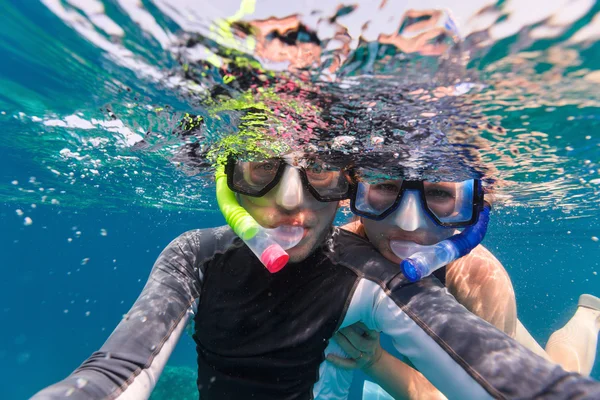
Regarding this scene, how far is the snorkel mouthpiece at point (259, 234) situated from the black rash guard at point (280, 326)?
18.1 inches

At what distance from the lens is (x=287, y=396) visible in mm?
3264

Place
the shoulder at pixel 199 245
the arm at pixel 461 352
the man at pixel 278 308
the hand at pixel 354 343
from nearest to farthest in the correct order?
1. the arm at pixel 461 352
2. the man at pixel 278 308
3. the shoulder at pixel 199 245
4. the hand at pixel 354 343

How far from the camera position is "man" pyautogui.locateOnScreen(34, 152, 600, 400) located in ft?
8.02

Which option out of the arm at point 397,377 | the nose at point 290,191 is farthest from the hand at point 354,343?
the nose at point 290,191

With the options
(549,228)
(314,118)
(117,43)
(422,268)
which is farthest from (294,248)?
(549,228)

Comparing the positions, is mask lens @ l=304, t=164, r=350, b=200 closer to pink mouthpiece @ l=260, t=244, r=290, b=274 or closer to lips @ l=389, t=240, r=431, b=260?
lips @ l=389, t=240, r=431, b=260

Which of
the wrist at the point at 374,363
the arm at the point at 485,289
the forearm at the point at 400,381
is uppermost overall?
the arm at the point at 485,289

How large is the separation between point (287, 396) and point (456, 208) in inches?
108

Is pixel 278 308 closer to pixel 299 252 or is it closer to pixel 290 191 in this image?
pixel 299 252

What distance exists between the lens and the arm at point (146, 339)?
7.11ft

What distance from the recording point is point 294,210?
3.24 m

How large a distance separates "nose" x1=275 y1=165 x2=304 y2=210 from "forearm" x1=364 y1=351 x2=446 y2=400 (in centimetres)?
335

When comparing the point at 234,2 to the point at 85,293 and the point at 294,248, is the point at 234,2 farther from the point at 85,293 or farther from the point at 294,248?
the point at 85,293

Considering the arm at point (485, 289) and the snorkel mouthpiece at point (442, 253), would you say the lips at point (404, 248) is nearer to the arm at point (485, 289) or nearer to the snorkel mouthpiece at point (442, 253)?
the snorkel mouthpiece at point (442, 253)
